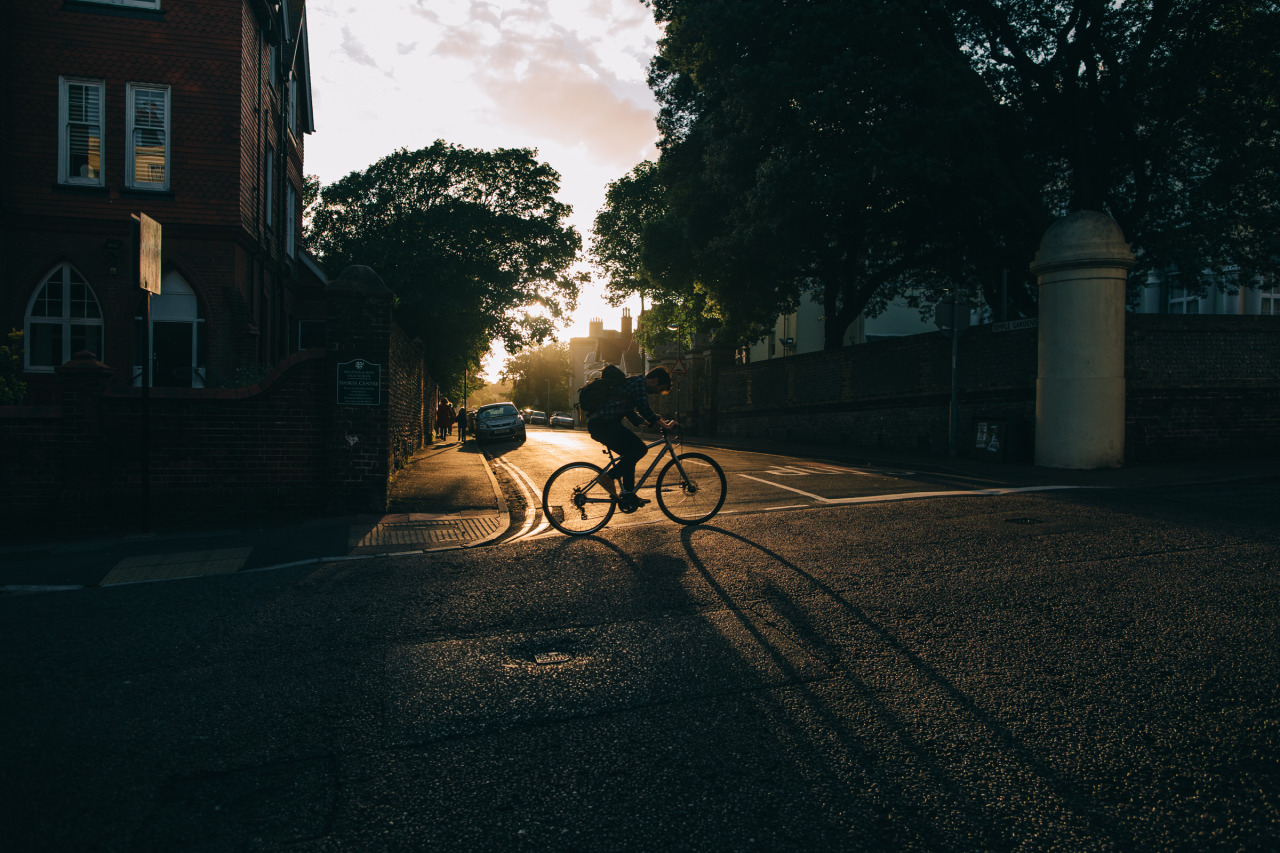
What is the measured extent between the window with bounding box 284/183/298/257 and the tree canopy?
11.4m

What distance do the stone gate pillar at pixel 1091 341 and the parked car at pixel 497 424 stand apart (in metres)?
21.3

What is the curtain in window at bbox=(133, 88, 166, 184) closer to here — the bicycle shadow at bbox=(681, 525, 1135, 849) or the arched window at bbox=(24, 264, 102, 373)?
the arched window at bbox=(24, 264, 102, 373)

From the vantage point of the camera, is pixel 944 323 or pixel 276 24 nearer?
pixel 944 323

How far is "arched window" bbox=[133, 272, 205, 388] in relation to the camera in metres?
15.4

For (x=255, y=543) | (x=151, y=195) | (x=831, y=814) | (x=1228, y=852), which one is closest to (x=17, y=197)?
(x=151, y=195)

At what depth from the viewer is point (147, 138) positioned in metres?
15.0

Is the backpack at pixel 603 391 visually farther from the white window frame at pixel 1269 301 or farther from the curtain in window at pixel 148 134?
the white window frame at pixel 1269 301

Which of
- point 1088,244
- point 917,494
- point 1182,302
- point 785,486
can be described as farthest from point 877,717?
point 1182,302

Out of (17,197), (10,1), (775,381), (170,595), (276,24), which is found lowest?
(170,595)

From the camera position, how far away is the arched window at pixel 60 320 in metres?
14.7

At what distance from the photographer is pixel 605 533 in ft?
25.5

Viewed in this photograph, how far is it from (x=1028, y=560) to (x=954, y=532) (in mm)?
1173

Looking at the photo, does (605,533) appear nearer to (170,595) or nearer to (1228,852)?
(170,595)

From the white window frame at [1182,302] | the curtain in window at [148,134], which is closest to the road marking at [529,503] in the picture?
the curtain in window at [148,134]
